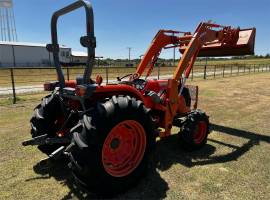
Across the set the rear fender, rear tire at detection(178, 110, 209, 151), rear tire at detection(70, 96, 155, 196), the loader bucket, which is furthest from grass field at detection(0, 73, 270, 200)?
the loader bucket

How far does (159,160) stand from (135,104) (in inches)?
62.7

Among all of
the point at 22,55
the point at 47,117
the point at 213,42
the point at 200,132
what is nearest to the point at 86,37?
the point at 47,117

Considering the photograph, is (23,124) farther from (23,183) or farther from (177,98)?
(177,98)

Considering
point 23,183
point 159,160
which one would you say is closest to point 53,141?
point 23,183

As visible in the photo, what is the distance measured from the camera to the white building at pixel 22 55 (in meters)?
57.0

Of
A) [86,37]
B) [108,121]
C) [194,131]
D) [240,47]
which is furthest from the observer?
[240,47]

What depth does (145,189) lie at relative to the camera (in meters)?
3.84

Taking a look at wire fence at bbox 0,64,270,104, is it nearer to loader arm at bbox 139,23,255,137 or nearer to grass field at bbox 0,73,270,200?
loader arm at bbox 139,23,255,137

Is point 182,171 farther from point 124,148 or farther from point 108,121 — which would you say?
point 108,121

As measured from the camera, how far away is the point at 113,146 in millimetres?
3799

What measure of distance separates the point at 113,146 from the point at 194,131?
6.53 feet

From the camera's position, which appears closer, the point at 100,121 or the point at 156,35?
the point at 100,121

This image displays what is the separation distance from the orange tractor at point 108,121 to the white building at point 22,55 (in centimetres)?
5266

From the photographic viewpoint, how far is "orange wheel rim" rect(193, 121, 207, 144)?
537 centimetres
